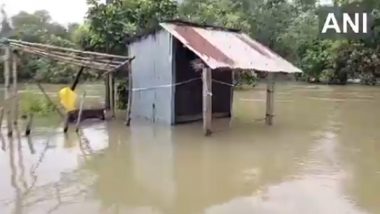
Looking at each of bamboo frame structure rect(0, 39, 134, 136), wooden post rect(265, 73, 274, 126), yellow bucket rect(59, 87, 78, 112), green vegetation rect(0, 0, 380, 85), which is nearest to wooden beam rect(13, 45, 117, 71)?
bamboo frame structure rect(0, 39, 134, 136)

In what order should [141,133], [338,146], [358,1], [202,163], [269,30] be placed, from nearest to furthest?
1. [202,163]
2. [338,146]
3. [141,133]
4. [358,1]
5. [269,30]

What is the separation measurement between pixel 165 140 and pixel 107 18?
8.75m

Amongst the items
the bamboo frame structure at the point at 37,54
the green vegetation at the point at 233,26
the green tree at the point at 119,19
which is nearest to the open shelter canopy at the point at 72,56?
the bamboo frame structure at the point at 37,54

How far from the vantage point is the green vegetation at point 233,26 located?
19047 mm

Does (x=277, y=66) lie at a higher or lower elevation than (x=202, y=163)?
higher

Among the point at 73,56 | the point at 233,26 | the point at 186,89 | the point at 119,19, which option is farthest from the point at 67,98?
the point at 233,26

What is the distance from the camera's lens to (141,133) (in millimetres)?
12641

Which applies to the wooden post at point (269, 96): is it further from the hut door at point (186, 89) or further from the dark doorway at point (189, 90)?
the hut door at point (186, 89)

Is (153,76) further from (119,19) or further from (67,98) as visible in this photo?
(119,19)

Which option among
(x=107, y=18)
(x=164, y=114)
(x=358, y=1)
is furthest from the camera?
(x=358, y=1)

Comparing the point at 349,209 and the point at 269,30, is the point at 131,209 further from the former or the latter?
the point at 269,30

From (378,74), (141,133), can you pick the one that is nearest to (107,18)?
(141,133)

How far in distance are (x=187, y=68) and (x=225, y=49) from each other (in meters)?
1.72

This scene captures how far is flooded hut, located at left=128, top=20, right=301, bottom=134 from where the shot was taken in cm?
1238
